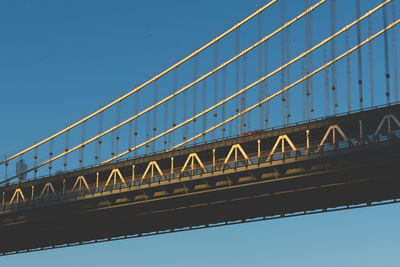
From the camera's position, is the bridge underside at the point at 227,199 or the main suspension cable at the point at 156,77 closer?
the bridge underside at the point at 227,199

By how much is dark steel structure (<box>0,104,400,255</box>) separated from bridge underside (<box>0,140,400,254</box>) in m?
0.09

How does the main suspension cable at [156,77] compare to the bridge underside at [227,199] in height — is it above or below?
above

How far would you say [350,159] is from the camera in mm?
60719

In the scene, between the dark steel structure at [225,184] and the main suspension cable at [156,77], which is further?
the main suspension cable at [156,77]

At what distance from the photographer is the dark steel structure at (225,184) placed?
60750mm

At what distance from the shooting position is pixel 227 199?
69.8 metres

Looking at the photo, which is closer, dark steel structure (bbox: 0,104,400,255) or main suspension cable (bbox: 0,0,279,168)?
dark steel structure (bbox: 0,104,400,255)

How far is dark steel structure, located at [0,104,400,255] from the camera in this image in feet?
199

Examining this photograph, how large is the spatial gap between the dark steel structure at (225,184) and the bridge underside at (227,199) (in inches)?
3.5

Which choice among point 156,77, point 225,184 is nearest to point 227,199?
point 225,184

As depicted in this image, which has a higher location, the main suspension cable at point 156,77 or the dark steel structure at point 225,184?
the main suspension cable at point 156,77

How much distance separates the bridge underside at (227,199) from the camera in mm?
61094

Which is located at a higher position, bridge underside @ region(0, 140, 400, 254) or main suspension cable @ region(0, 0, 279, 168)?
main suspension cable @ region(0, 0, 279, 168)

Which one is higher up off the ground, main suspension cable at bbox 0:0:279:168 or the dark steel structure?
main suspension cable at bbox 0:0:279:168
